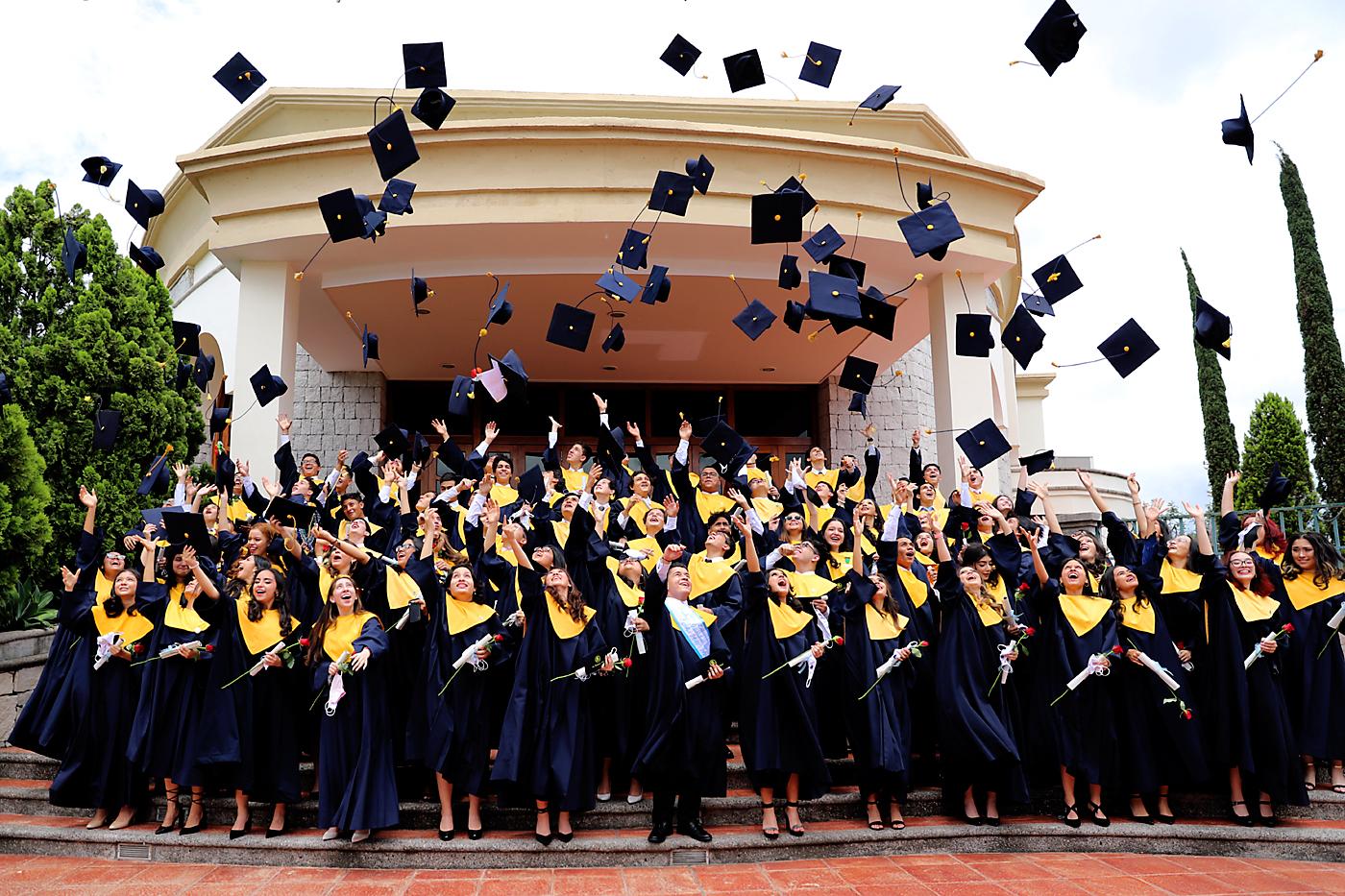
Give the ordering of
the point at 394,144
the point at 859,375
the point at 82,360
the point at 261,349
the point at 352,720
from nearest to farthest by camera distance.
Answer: the point at 352,720 → the point at 394,144 → the point at 82,360 → the point at 859,375 → the point at 261,349

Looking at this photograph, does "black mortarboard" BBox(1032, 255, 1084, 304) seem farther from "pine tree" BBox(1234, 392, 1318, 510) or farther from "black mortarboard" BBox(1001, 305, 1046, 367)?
→ "pine tree" BBox(1234, 392, 1318, 510)

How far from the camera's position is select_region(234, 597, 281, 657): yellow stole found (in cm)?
554

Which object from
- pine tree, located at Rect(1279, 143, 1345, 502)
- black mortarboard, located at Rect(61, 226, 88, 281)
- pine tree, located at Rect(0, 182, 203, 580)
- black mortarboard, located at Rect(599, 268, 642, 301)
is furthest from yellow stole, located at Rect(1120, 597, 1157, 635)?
pine tree, located at Rect(1279, 143, 1345, 502)

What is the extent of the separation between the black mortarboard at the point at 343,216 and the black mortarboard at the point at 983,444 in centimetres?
538

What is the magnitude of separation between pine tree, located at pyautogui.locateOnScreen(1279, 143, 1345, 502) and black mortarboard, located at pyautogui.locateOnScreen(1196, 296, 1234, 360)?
1215cm

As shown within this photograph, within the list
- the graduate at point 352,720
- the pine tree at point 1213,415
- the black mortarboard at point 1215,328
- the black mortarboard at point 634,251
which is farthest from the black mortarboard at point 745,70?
the pine tree at point 1213,415

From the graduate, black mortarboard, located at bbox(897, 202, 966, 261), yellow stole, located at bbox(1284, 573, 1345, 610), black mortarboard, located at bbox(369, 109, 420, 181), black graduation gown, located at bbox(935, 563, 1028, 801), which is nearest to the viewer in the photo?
the graduate

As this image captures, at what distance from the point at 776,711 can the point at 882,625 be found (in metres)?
0.88

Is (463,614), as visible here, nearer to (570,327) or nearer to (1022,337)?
(570,327)

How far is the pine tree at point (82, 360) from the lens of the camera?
7965 millimetres

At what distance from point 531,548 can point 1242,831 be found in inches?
181

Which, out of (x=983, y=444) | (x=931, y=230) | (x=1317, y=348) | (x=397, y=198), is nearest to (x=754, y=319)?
(x=931, y=230)

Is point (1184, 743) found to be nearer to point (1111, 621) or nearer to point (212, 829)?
point (1111, 621)

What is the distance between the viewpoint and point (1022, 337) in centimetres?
768
